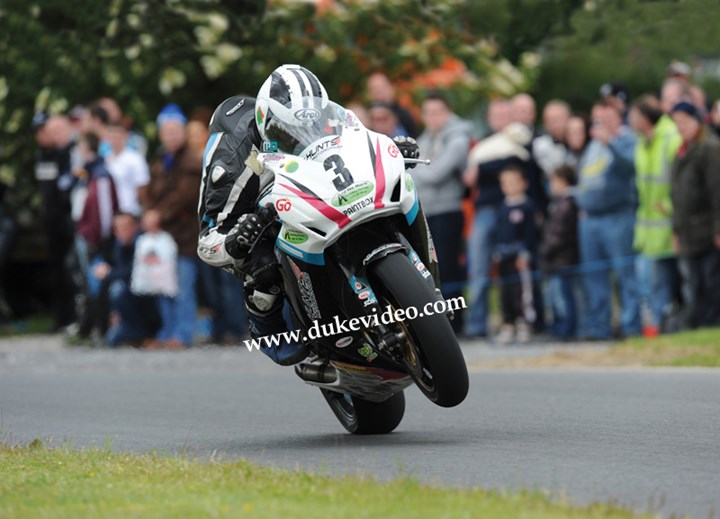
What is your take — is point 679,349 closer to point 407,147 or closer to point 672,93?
point 672,93

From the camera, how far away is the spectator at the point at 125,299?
16.5 metres

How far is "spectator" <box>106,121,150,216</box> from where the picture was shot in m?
17.1

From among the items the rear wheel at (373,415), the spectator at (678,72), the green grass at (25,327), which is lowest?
the green grass at (25,327)

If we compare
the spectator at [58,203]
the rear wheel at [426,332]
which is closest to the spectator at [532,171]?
the spectator at [58,203]

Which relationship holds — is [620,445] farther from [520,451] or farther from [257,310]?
[257,310]

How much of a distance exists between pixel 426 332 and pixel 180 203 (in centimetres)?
958

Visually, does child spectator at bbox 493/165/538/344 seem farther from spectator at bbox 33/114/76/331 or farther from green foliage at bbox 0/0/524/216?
spectator at bbox 33/114/76/331

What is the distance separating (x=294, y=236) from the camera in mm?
7496

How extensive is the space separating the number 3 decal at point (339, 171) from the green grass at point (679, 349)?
5038mm

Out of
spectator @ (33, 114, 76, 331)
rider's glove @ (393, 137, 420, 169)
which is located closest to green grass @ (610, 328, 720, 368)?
rider's glove @ (393, 137, 420, 169)

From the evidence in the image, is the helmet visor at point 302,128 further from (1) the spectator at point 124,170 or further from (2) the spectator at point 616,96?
(1) the spectator at point 124,170

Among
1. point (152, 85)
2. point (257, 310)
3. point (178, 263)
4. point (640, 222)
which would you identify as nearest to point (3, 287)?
point (152, 85)

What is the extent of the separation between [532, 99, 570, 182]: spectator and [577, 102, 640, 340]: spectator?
0.52 m

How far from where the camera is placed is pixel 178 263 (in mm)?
16406
